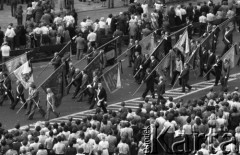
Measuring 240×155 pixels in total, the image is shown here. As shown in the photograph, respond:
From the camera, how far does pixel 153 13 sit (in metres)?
66.1

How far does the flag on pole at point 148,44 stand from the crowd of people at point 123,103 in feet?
0.99

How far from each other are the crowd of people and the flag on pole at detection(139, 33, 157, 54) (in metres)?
0.30

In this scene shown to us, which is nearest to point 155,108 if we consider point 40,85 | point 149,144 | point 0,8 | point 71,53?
point 149,144

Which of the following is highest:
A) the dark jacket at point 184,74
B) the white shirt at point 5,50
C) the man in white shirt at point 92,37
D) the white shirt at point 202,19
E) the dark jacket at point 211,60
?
the white shirt at point 202,19

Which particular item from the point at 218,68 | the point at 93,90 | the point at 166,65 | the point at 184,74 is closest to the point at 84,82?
the point at 93,90

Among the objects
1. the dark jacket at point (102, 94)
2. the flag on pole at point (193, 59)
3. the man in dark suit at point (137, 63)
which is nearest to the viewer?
the dark jacket at point (102, 94)

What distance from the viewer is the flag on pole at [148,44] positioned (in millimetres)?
A: 59688

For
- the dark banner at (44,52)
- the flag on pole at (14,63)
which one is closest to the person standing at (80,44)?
the dark banner at (44,52)

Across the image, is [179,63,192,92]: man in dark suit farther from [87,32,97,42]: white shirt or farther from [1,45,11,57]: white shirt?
[1,45,11,57]: white shirt

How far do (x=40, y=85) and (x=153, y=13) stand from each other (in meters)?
14.4

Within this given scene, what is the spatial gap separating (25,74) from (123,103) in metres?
7.41

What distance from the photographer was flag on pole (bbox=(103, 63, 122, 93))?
55341mm

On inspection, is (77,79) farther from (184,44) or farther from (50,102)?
(184,44)

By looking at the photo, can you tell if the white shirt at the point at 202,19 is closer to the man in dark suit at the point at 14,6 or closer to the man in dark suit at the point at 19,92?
the man in dark suit at the point at 14,6
